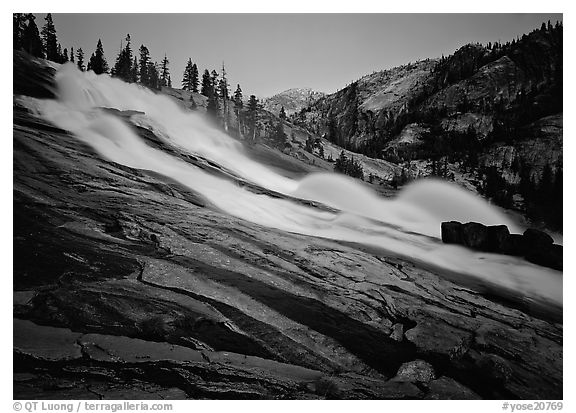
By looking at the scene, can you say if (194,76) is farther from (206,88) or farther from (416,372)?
(416,372)

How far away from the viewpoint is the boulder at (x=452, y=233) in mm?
12570

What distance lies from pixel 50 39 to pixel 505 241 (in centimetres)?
1871

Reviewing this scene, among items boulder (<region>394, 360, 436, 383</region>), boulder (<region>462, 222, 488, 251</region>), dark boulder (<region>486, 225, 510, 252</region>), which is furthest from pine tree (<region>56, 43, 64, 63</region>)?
dark boulder (<region>486, 225, 510, 252</region>)

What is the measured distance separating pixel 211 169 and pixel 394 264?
1029 centimetres

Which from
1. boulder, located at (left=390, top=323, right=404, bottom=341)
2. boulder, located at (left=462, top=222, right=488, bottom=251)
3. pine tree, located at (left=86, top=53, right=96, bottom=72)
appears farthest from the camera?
pine tree, located at (left=86, top=53, right=96, bottom=72)

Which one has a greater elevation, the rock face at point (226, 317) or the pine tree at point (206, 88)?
the pine tree at point (206, 88)

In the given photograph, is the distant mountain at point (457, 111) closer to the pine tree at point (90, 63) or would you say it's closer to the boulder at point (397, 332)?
the boulder at point (397, 332)

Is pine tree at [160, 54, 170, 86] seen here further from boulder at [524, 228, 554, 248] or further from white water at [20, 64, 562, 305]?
boulder at [524, 228, 554, 248]

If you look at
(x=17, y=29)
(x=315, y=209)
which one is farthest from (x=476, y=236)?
(x=17, y=29)

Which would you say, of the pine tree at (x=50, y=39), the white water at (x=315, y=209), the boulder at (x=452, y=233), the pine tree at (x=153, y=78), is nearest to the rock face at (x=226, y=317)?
the white water at (x=315, y=209)

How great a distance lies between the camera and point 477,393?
21.2ft

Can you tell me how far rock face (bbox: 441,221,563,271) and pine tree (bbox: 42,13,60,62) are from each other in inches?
586

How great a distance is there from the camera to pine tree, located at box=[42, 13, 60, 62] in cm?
951
